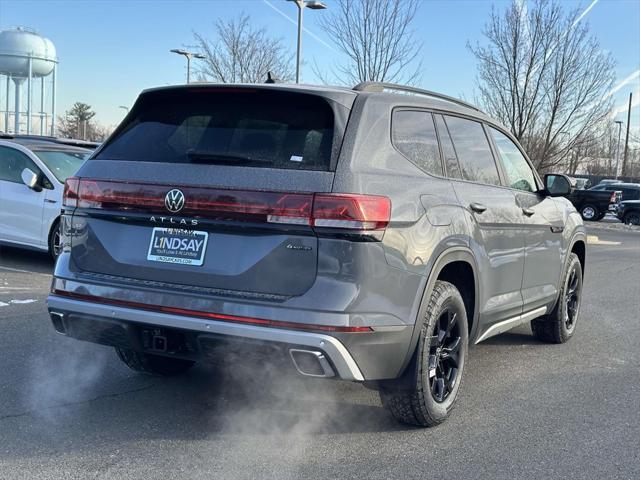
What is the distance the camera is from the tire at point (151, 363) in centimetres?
451

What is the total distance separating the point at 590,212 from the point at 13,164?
25447 millimetres

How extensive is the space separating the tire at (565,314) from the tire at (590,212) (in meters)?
24.4

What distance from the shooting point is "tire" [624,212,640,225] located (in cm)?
2744

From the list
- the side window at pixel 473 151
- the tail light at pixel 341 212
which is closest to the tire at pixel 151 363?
the tail light at pixel 341 212

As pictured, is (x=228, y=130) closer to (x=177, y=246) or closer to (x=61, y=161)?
(x=177, y=246)

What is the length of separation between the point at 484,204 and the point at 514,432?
139 centimetres

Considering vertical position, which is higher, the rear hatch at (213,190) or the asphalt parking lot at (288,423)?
the rear hatch at (213,190)

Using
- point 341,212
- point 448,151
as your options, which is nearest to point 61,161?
point 448,151

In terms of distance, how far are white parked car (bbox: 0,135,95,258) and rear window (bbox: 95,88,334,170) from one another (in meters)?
5.34

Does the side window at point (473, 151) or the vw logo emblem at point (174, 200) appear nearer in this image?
the vw logo emblem at point (174, 200)

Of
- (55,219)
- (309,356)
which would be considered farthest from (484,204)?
(55,219)

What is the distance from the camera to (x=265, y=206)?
10.9ft

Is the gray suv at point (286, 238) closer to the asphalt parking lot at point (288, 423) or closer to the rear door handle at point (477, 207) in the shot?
the rear door handle at point (477, 207)

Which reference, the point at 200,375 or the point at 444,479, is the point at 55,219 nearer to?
the point at 200,375
